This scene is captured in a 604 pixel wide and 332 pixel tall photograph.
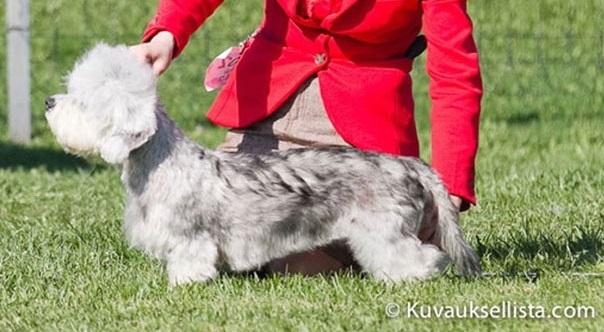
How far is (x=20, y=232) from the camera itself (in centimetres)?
708

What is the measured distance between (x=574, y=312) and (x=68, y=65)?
9477mm

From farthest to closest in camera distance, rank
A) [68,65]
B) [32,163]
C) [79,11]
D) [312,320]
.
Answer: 1. [79,11]
2. [68,65]
3. [32,163]
4. [312,320]

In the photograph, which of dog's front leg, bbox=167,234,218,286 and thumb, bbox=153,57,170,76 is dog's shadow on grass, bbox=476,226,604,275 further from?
thumb, bbox=153,57,170,76

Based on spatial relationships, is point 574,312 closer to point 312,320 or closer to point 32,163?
point 312,320

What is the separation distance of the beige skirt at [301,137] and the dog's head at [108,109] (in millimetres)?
967

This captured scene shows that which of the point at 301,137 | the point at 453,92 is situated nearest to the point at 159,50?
the point at 301,137

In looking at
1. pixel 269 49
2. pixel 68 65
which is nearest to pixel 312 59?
pixel 269 49

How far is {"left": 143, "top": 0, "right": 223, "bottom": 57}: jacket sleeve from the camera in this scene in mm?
5836

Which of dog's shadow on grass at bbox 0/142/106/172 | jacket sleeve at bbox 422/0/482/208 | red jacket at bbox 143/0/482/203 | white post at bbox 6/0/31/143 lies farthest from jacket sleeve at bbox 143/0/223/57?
white post at bbox 6/0/31/143

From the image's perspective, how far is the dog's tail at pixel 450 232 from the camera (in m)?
5.67

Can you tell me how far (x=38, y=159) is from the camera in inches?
428

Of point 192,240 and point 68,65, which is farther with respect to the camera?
point 68,65

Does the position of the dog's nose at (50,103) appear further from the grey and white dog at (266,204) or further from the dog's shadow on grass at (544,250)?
the dog's shadow on grass at (544,250)

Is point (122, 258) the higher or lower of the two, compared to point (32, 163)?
higher
